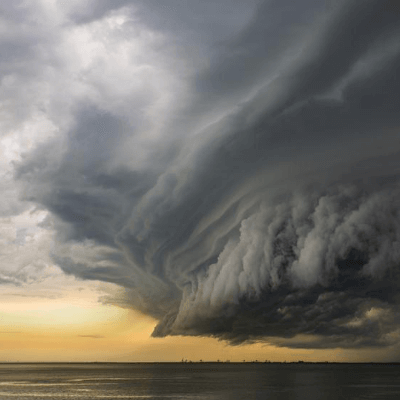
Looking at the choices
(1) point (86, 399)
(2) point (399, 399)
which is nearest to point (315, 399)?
(2) point (399, 399)

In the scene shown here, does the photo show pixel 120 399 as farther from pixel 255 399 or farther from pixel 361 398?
pixel 361 398

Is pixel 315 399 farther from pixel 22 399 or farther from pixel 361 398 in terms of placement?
pixel 22 399

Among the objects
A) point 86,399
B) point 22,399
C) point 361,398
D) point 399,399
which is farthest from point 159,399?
point 399,399

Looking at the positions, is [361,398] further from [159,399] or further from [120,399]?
[120,399]

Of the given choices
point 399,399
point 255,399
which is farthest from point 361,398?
point 255,399

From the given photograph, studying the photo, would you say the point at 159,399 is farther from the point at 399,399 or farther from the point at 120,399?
the point at 399,399
